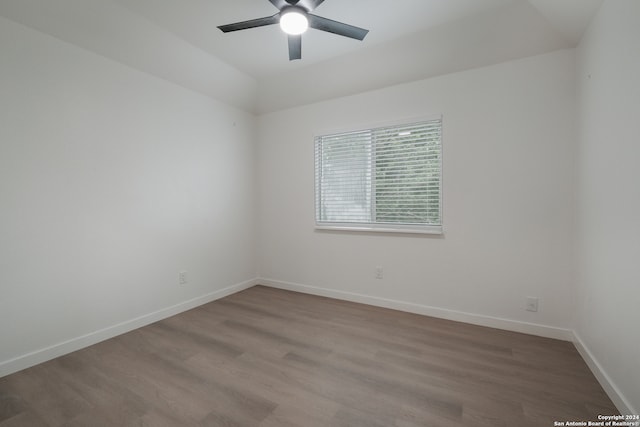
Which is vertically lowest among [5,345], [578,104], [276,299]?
[276,299]

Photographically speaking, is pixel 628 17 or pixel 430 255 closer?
pixel 628 17

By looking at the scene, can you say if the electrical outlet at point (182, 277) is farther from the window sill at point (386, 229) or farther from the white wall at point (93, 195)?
the window sill at point (386, 229)

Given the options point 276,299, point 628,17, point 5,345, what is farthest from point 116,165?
point 628,17

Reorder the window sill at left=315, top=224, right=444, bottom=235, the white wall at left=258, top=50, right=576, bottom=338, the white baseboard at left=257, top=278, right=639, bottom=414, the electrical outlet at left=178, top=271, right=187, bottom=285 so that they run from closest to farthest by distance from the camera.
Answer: the white baseboard at left=257, top=278, right=639, bottom=414
the white wall at left=258, top=50, right=576, bottom=338
the window sill at left=315, top=224, right=444, bottom=235
the electrical outlet at left=178, top=271, right=187, bottom=285

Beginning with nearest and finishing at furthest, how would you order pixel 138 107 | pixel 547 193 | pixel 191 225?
pixel 547 193
pixel 138 107
pixel 191 225

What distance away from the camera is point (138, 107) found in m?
2.85

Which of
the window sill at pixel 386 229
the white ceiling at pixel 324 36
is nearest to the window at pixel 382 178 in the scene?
the window sill at pixel 386 229

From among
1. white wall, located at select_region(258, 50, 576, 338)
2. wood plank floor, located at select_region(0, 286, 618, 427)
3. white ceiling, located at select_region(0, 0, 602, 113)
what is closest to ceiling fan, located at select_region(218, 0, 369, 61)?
white ceiling, located at select_region(0, 0, 602, 113)

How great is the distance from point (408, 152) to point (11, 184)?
347cm

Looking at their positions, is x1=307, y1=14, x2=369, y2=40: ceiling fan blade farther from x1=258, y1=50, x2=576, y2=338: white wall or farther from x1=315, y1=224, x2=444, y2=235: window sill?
x1=315, y1=224, x2=444, y2=235: window sill

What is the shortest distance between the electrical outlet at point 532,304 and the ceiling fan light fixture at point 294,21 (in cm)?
303

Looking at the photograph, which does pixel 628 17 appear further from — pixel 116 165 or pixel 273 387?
pixel 116 165

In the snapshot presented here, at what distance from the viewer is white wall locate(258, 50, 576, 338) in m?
2.51

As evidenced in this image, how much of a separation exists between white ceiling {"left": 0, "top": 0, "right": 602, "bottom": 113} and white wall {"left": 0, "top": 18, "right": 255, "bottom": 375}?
19 centimetres
